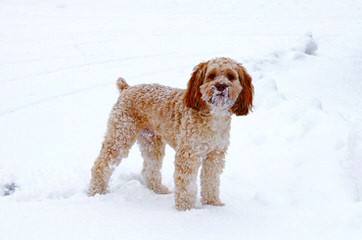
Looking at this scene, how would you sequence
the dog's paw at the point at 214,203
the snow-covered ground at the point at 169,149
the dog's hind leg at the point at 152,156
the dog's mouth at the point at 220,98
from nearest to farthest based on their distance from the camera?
1. the dog's mouth at the point at 220,98
2. the snow-covered ground at the point at 169,149
3. the dog's paw at the point at 214,203
4. the dog's hind leg at the point at 152,156

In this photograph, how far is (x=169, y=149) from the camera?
7.39 m

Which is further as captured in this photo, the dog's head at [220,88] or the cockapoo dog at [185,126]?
the cockapoo dog at [185,126]

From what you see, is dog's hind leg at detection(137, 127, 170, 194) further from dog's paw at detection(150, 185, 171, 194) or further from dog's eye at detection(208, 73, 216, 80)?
dog's eye at detection(208, 73, 216, 80)

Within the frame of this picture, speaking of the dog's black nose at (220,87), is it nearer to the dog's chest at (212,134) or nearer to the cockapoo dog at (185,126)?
the cockapoo dog at (185,126)

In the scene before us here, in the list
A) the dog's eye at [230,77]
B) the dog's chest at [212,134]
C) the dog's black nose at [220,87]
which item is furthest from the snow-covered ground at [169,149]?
the dog's eye at [230,77]

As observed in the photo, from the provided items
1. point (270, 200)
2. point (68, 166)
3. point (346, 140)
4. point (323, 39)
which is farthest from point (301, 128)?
point (323, 39)

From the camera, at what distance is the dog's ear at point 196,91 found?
15.6ft

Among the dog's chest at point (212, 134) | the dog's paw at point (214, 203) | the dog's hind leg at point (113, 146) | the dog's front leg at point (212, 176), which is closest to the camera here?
the dog's chest at point (212, 134)

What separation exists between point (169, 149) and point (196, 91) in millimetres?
2780

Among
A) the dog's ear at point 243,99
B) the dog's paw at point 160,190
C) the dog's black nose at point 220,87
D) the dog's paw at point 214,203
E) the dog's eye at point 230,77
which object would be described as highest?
the dog's eye at point 230,77

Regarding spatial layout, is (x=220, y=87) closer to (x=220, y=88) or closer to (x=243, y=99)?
(x=220, y=88)

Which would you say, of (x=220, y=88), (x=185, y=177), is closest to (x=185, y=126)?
(x=185, y=177)

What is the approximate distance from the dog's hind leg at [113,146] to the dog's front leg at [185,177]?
2.64ft

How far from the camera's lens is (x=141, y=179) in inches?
250
